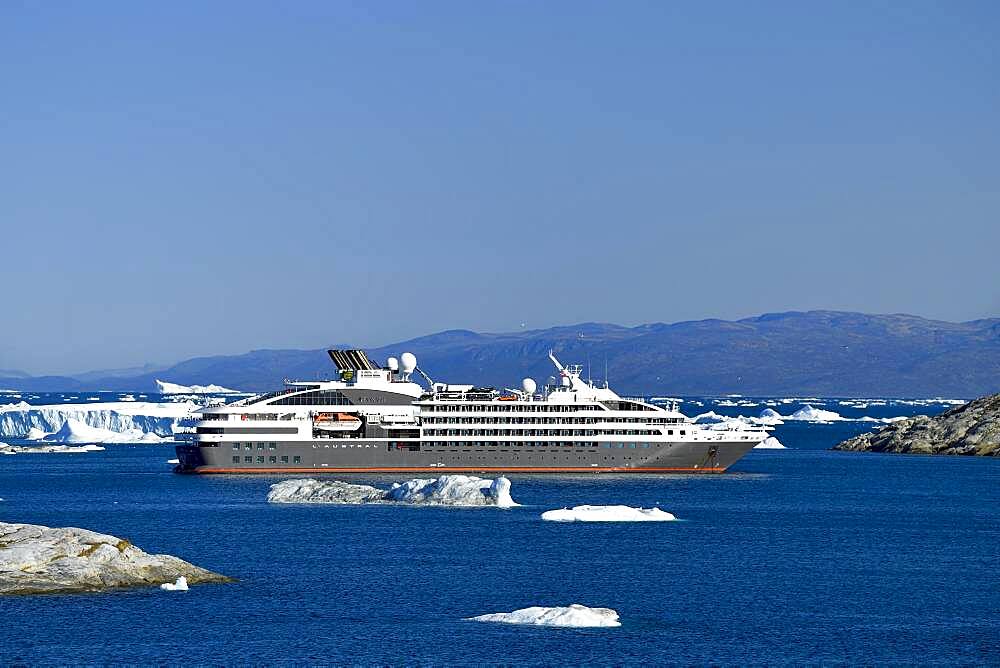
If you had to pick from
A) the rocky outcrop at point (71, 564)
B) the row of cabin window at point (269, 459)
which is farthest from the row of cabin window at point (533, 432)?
the rocky outcrop at point (71, 564)

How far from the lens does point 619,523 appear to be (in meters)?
62.5

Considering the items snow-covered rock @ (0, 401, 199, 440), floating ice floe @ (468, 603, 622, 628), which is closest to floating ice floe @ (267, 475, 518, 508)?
floating ice floe @ (468, 603, 622, 628)

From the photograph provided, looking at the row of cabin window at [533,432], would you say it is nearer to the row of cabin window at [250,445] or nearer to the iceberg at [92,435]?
the row of cabin window at [250,445]

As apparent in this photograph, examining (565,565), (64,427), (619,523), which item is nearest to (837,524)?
(619,523)

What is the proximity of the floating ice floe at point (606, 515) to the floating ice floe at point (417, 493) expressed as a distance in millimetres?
4409

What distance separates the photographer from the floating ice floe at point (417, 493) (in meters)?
68.5

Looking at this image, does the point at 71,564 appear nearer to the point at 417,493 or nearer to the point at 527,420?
the point at 417,493

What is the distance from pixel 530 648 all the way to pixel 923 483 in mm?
59576

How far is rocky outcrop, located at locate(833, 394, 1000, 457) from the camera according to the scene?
123 m

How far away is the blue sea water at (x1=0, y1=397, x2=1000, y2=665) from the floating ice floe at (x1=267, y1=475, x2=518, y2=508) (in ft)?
3.55

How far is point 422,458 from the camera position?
9294 cm

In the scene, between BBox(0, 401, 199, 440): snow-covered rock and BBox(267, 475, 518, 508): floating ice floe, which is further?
BBox(0, 401, 199, 440): snow-covered rock

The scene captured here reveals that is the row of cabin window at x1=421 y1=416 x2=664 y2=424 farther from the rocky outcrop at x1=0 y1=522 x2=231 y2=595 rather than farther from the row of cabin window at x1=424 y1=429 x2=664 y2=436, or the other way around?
the rocky outcrop at x1=0 y1=522 x2=231 y2=595

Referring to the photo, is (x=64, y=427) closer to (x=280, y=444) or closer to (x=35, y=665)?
(x=280, y=444)
